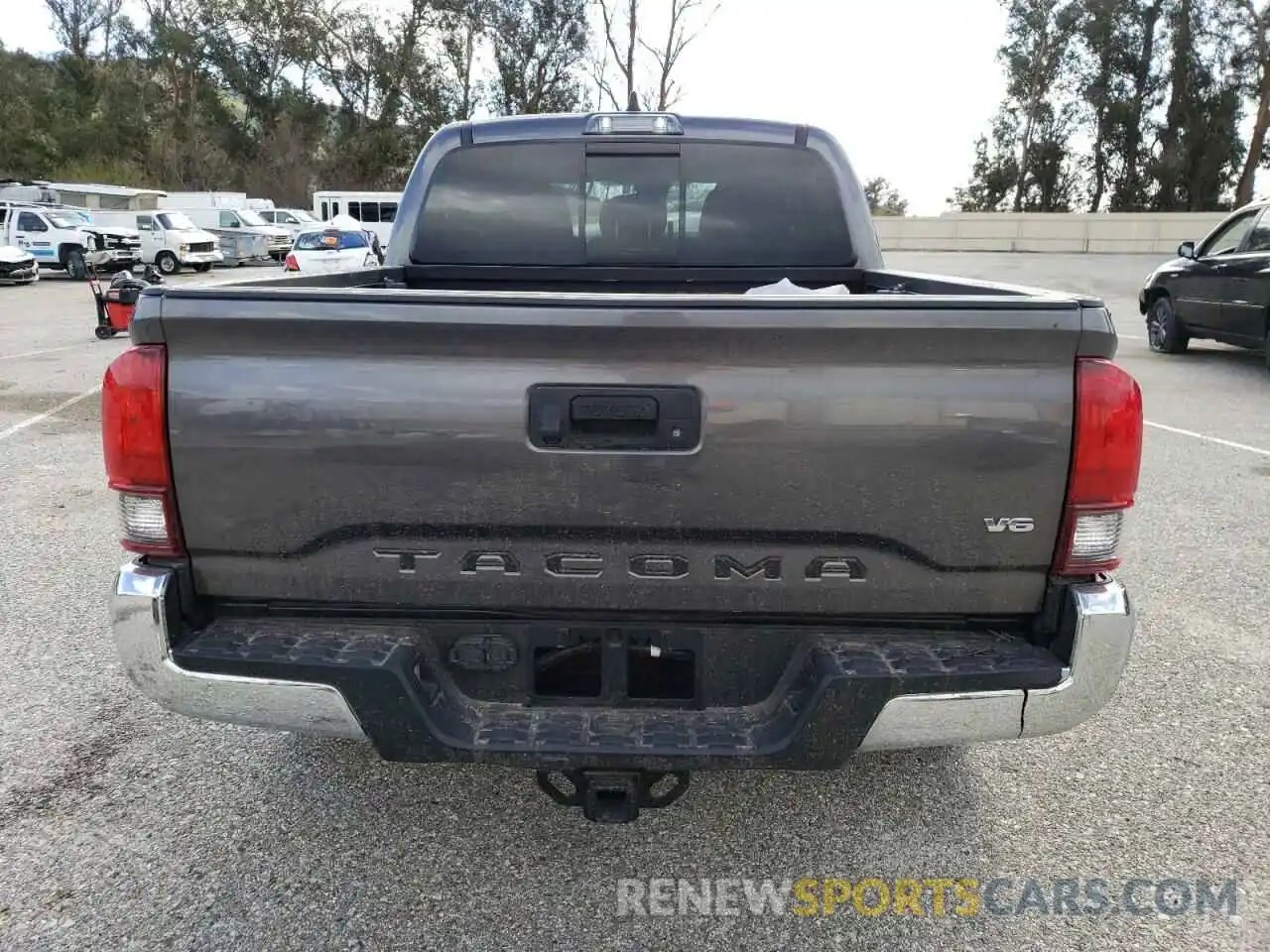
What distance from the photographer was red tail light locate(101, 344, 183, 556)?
2125 millimetres

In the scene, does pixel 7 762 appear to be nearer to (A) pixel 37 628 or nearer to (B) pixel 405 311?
(A) pixel 37 628

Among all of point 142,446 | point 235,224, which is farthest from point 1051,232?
point 142,446

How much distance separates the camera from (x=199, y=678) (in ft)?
7.20

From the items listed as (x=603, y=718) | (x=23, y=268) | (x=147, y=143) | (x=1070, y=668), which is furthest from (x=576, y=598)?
(x=147, y=143)

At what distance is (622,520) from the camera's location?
2141 mm

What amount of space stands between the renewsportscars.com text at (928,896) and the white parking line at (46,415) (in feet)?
25.4

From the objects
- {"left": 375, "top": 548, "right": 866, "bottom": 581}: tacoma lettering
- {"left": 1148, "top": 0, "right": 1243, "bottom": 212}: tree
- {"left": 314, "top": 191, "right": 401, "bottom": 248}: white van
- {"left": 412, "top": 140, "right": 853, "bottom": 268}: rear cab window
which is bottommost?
{"left": 375, "top": 548, "right": 866, "bottom": 581}: tacoma lettering

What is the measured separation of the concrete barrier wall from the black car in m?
28.2

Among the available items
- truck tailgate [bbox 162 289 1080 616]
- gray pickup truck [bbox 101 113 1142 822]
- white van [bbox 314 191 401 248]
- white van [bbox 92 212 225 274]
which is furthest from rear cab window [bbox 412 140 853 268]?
white van [bbox 314 191 401 248]

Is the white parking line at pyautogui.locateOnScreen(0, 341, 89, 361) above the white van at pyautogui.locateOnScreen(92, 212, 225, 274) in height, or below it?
below

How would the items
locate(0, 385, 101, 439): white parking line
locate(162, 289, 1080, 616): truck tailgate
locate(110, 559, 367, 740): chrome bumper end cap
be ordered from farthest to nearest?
1. locate(0, 385, 101, 439): white parking line
2. locate(110, 559, 367, 740): chrome bumper end cap
3. locate(162, 289, 1080, 616): truck tailgate

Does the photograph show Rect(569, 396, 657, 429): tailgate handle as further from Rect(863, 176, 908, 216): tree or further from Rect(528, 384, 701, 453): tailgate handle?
Rect(863, 176, 908, 216): tree

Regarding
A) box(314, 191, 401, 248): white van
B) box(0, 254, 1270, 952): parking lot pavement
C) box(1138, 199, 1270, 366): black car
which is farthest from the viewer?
box(314, 191, 401, 248): white van

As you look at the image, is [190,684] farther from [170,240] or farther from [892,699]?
[170,240]
